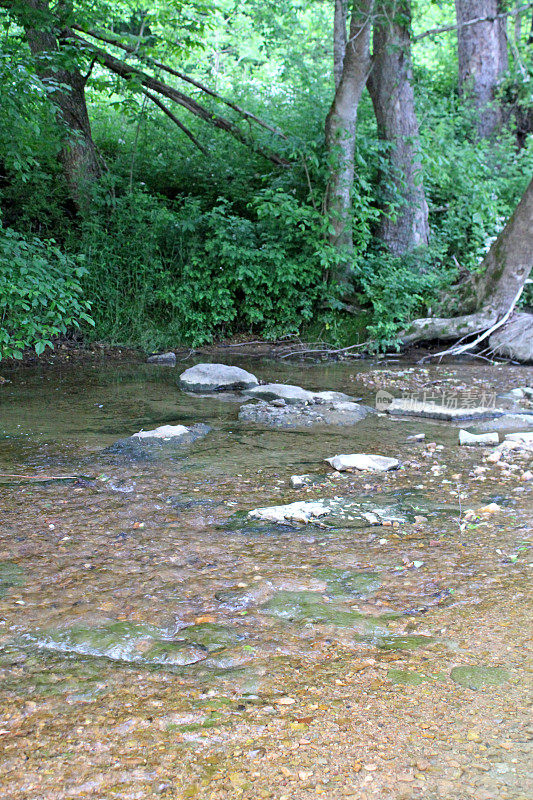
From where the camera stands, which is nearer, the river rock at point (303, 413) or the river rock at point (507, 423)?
the river rock at point (507, 423)

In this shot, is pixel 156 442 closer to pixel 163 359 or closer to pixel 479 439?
pixel 479 439

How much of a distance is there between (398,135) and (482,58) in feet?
13.6

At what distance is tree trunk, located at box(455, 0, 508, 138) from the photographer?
39.3 ft

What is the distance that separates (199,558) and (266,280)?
658 centimetres

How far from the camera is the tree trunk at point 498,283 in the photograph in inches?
331

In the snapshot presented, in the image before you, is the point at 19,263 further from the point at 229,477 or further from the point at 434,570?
the point at 434,570

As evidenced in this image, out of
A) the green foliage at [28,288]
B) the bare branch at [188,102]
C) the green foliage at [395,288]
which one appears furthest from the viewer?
the bare branch at [188,102]

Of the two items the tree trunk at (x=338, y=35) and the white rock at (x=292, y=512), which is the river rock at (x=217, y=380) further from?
the tree trunk at (x=338, y=35)

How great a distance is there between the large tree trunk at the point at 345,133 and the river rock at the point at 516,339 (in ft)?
7.50

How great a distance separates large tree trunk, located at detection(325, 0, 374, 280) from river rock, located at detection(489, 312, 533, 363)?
2286 mm

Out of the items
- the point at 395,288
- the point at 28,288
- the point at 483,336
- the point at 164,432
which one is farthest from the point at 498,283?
the point at 28,288

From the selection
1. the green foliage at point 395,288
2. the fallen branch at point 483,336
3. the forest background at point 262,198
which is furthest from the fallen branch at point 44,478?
the fallen branch at point 483,336

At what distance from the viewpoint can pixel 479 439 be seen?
15.5 feet

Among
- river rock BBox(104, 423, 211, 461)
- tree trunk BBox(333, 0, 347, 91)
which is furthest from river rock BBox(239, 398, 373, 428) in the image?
tree trunk BBox(333, 0, 347, 91)
